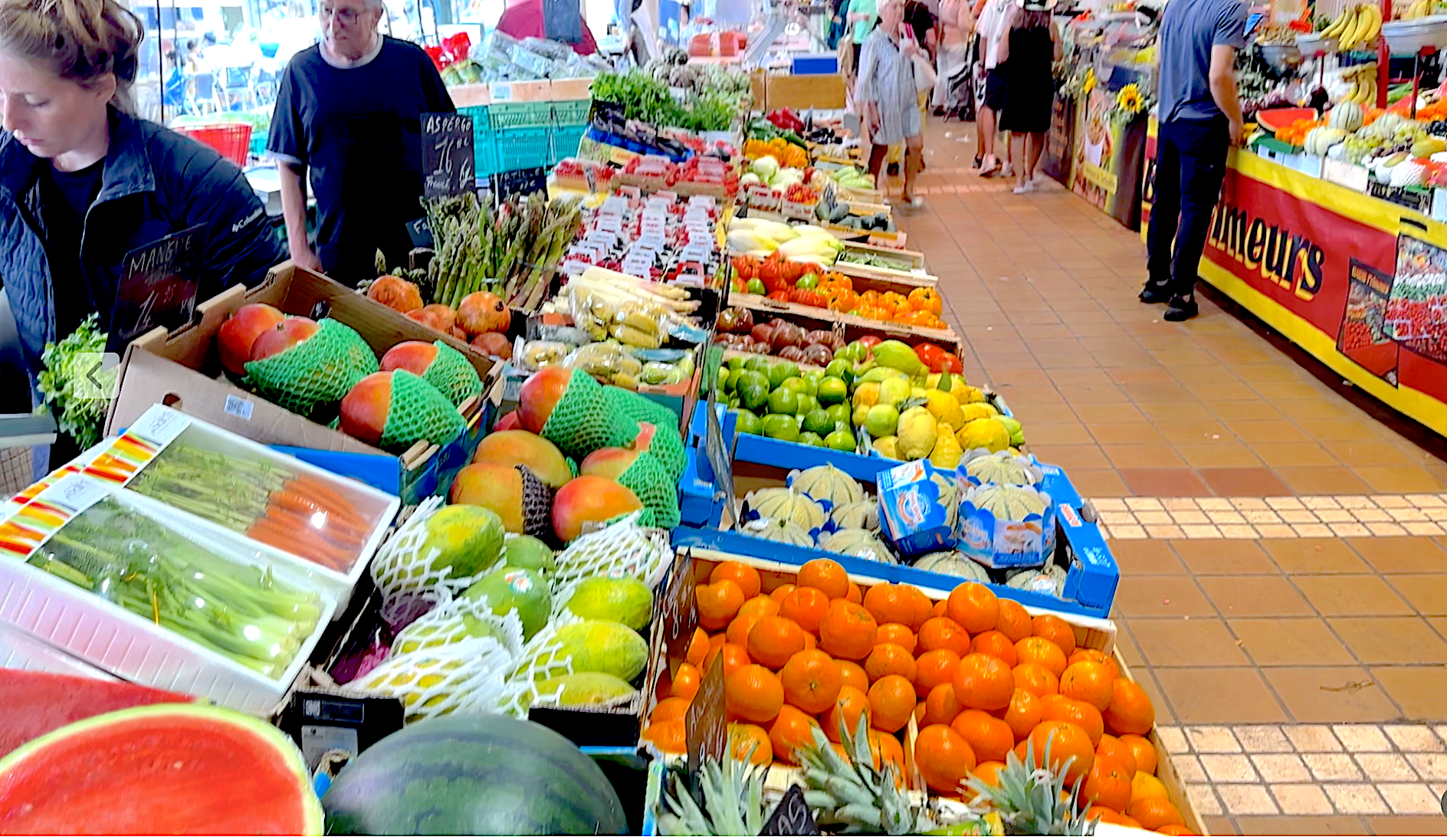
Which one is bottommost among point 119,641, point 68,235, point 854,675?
point 854,675

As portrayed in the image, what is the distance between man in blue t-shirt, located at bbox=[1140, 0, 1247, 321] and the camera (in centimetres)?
602

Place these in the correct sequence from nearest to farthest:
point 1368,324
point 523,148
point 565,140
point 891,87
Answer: point 1368,324 → point 523,148 → point 565,140 → point 891,87

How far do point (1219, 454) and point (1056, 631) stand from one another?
294cm

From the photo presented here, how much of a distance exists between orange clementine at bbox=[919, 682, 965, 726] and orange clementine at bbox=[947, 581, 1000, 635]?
20 cm

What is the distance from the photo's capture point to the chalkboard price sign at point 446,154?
3.11 meters

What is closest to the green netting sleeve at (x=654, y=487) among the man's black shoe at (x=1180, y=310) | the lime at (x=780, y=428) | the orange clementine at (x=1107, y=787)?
the orange clementine at (x=1107, y=787)

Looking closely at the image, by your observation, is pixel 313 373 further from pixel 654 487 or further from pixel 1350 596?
pixel 1350 596

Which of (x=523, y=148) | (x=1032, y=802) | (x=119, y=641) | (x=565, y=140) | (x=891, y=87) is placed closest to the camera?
(x=119, y=641)

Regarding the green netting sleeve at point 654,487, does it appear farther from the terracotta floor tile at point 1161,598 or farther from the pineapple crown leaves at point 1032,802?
the terracotta floor tile at point 1161,598

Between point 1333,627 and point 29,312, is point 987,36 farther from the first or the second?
point 29,312

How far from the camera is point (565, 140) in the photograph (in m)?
6.24

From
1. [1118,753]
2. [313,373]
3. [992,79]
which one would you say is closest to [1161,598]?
[1118,753]

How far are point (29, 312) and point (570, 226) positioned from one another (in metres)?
1.62

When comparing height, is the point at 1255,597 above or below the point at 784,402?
below
